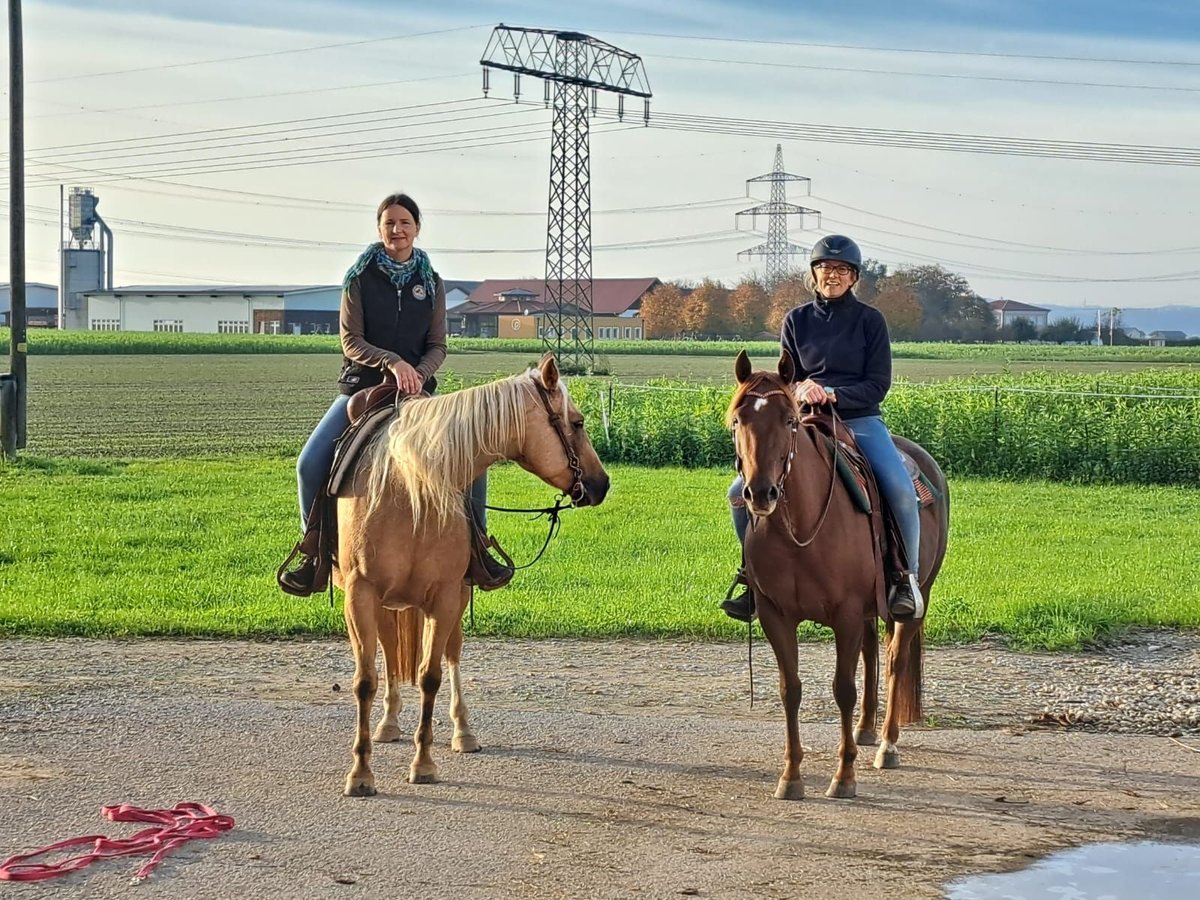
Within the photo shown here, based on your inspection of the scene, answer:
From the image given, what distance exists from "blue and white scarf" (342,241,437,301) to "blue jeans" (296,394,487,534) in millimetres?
678

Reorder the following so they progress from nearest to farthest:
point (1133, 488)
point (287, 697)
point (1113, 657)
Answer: point (287, 697), point (1113, 657), point (1133, 488)

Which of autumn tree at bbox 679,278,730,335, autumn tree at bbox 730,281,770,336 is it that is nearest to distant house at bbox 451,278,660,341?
autumn tree at bbox 679,278,730,335

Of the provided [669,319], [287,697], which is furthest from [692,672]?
[669,319]

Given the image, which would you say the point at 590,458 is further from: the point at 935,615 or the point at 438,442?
the point at 935,615

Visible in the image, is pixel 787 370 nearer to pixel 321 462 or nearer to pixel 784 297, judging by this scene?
pixel 321 462

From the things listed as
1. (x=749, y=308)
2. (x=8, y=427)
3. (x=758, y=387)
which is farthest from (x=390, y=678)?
(x=749, y=308)

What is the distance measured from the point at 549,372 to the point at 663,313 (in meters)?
95.5

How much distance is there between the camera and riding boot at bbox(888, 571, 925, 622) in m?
7.23

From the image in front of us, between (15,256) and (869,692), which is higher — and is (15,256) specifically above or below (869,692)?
above

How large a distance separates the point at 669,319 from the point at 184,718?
94.1 meters

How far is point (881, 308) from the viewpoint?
61.3m

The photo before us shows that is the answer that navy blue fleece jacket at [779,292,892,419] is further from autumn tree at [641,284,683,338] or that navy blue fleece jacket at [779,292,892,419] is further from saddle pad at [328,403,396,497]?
autumn tree at [641,284,683,338]

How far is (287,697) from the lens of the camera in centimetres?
864

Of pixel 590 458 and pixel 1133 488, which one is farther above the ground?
pixel 590 458
